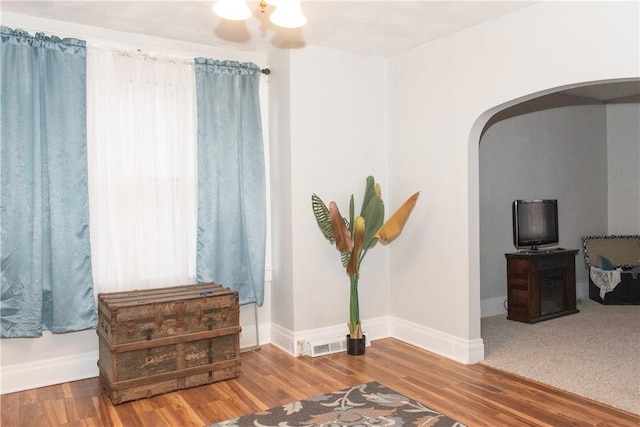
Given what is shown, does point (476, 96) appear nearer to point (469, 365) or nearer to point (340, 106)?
point (340, 106)

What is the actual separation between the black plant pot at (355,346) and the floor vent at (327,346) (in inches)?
3.8

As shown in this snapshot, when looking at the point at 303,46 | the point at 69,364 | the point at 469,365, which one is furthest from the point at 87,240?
the point at 469,365

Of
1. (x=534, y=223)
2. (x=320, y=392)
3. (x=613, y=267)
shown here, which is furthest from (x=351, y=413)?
(x=613, y=267)

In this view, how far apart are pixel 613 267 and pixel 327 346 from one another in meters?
4.08

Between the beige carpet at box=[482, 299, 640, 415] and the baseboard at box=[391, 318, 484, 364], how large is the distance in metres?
0.13

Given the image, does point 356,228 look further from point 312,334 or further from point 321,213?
point 312,334

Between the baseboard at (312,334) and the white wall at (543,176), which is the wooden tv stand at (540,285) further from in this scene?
the baseboard at (312,334)

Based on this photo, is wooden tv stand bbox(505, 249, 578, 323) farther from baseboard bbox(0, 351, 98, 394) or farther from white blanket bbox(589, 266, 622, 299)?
baseboard bbox(0, 351, 98, 394)

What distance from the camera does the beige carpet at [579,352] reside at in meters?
3.43

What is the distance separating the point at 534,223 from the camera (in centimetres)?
581

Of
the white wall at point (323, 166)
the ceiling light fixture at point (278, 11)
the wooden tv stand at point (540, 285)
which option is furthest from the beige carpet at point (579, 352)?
the ceiling light fixture at point (278, 11)

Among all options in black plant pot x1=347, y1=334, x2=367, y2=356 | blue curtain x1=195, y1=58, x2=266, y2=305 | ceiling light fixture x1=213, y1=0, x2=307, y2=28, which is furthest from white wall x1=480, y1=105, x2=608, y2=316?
ceiling light fixture x1=213, y1=0, x2=307, y2=28

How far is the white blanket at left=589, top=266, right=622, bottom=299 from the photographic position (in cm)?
615

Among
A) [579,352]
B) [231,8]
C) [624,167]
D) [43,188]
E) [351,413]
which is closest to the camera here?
[231,8]
